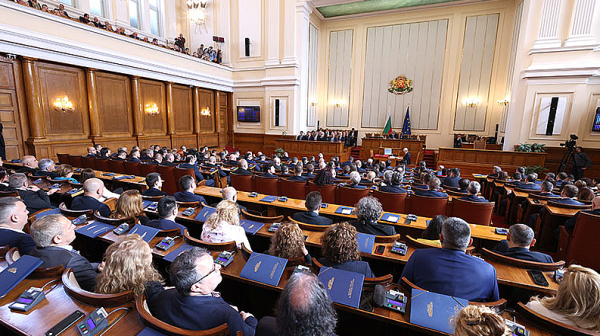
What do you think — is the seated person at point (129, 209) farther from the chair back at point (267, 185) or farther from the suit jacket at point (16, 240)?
the chair back at point (267, 185)

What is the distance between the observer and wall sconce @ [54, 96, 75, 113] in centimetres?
803

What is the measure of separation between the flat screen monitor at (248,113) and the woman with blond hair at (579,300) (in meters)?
13.2

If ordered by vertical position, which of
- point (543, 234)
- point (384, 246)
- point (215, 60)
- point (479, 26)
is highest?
point (479, 26)

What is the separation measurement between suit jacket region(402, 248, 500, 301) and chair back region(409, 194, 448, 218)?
2.33 meters

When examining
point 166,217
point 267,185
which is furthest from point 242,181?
point 166,217

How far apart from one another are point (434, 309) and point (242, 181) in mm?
4581

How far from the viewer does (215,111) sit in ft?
44.9

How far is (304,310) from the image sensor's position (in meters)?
1.10

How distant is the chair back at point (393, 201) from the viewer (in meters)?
→ 4.25

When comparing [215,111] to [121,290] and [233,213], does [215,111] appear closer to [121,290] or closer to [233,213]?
[233,213]

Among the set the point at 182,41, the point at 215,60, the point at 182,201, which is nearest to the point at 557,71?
the point at 182,201


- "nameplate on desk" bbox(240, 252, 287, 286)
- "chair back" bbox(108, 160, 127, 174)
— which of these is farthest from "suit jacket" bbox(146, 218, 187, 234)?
"chair back" bbox(108, 160, 127, 174)

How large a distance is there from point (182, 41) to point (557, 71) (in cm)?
1467

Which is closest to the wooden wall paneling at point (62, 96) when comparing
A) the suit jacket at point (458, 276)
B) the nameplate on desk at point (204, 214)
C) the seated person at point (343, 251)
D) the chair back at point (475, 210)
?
the nameplate on desk at point (204, 214)
